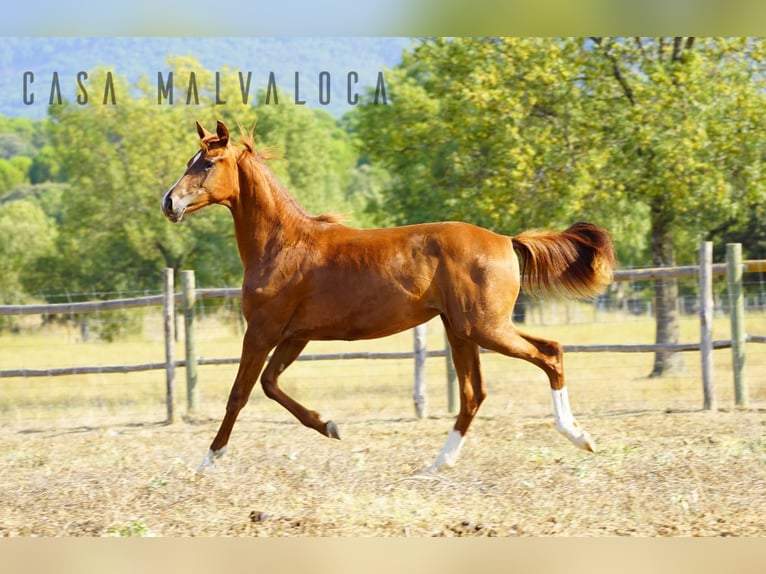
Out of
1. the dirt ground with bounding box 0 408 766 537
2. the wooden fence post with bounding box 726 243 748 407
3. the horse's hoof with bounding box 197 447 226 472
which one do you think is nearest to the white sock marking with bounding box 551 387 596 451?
the dirt ground with bounding box 0 408 766 537

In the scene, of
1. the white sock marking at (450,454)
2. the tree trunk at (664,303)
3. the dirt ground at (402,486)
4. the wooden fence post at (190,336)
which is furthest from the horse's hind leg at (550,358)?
the tree trunk at (664,303)

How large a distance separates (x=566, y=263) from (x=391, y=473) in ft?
5.54

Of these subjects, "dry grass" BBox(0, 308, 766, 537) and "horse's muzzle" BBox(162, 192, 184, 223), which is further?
"horse's muzzle" BBox(162, 192, 184, 223)

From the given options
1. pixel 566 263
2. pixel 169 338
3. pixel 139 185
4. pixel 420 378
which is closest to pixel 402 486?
pixel 566 263

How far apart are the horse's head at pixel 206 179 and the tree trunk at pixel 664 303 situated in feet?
20.4

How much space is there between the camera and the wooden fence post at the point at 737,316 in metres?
8.62

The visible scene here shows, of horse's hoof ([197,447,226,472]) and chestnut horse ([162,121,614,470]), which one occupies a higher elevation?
chestnut horse ([162,121,614,470])

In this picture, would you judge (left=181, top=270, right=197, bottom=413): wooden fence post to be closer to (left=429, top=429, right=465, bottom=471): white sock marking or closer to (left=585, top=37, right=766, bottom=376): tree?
(left=429, top=429, right=465, bottom=471): white sock marking

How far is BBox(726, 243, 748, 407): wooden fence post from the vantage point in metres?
8.62

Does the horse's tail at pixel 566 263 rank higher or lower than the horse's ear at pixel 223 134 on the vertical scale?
lower

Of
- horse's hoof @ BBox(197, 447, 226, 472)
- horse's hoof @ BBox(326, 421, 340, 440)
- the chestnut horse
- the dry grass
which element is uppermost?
the chestnut horse

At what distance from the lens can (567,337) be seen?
61.9 feet

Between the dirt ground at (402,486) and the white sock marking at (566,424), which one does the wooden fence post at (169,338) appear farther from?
the white sock marking at (566,424)

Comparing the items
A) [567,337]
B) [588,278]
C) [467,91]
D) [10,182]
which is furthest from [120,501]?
[10,182]
